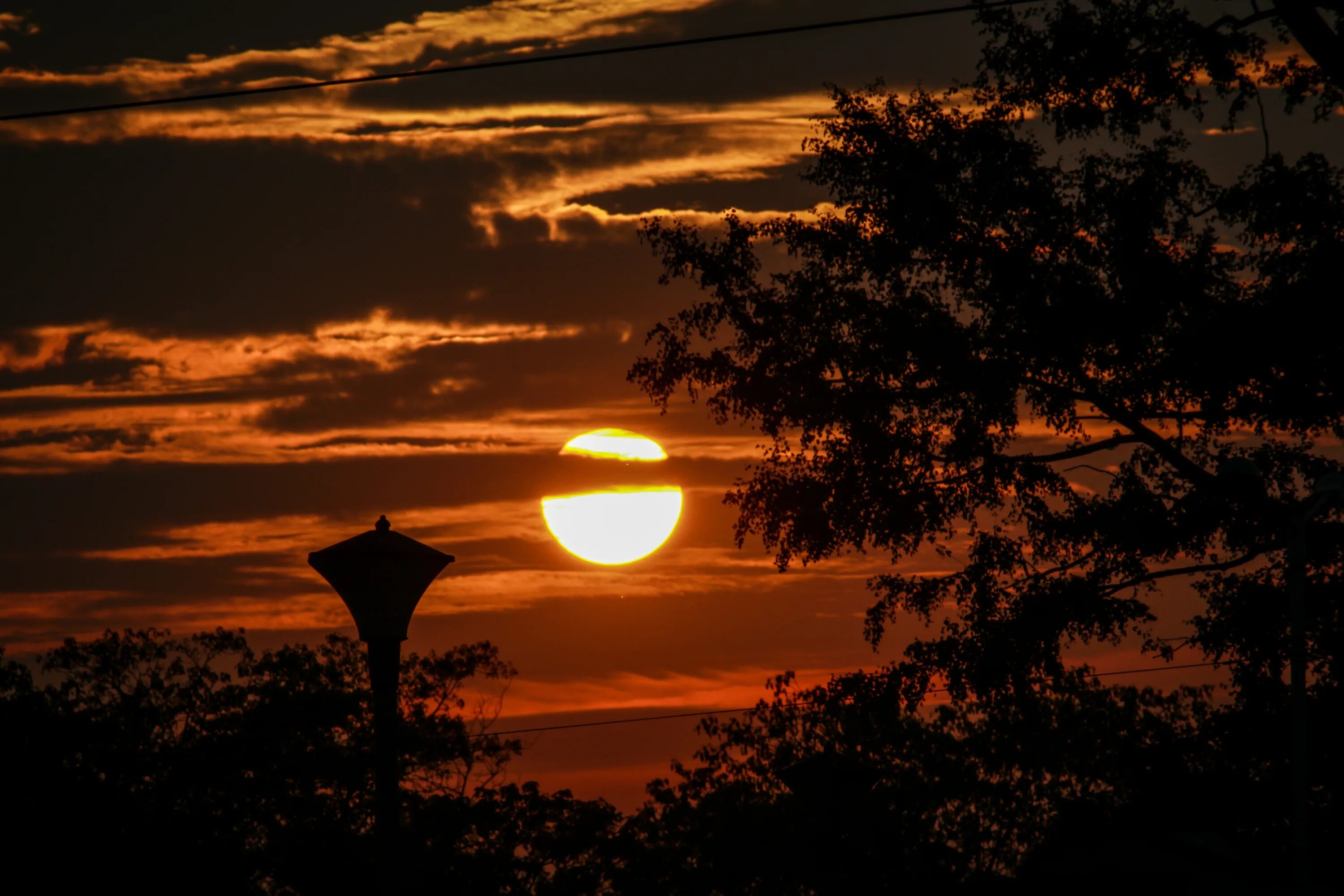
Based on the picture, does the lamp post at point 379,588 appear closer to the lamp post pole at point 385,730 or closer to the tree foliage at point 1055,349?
the lamp post pole at point 385,730

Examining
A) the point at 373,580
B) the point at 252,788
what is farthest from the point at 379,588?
the point at 252,788

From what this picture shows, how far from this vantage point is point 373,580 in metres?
9.71

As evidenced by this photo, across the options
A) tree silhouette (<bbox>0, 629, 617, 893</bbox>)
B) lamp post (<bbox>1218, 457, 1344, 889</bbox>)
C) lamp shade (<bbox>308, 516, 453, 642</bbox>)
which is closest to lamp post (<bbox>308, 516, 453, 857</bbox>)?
lamp shade (<bbox>308, 516, 453, 642</bbox>)

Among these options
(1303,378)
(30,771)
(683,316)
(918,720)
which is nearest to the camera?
(1303,378)

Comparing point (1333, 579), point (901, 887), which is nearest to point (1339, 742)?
point (1333, 579)

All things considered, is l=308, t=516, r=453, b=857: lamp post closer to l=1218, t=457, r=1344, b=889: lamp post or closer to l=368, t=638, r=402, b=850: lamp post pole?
l=368, t=638, r=402, b=850: lamp post pole

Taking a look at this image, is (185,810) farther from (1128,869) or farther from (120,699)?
(1128,869)

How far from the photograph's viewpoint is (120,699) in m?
42.2

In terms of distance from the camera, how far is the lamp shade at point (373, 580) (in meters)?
9.68

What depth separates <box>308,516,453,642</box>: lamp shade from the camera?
9680mm

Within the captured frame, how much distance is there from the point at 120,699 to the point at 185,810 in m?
4.66

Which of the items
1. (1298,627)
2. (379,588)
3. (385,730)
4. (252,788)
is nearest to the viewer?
(385,730)

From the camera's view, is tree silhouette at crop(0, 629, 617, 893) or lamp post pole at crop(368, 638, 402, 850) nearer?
lamp post pole at crop(368, 638, 402, 850)

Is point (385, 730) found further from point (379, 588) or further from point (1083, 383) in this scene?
point (1083, 383)
